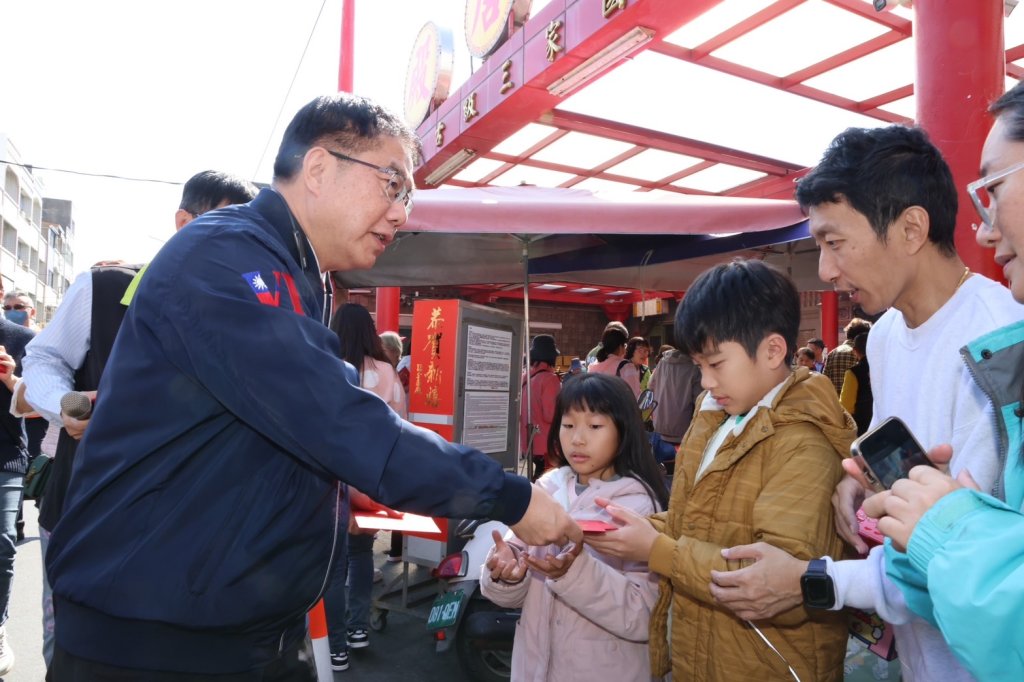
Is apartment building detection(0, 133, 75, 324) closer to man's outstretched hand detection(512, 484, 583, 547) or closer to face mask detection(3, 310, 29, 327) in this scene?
face mask detection(3, 310, 29, 327)

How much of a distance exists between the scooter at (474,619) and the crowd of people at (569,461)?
117 centimetres

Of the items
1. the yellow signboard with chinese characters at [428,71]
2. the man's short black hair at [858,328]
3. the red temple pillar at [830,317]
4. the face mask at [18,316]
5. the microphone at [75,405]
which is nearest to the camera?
the microphone at [75,405]

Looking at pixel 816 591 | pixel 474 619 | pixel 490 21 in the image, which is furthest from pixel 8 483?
pixel 490 21

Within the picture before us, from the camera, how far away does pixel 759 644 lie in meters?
1.73

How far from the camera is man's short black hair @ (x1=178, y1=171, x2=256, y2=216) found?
2525 millimetres

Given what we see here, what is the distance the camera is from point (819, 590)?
4.98 feet

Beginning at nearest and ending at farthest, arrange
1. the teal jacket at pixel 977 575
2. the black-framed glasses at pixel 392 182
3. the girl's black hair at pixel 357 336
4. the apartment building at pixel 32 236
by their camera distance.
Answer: the teal jacket at pixel 977 575, the black-framed glasses at pixel 392 182, the girl's black hair at pixel 357 336, the apartment building at pixel 32 236

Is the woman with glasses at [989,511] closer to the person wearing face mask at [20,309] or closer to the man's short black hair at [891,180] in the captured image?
the man's short black hair at [891,180]

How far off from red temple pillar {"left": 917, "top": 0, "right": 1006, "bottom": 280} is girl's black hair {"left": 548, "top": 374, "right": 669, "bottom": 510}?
2332 mm

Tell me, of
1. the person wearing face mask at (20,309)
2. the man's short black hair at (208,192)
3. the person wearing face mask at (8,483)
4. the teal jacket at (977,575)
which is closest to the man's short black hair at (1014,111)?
the teal jacket at (977,575)

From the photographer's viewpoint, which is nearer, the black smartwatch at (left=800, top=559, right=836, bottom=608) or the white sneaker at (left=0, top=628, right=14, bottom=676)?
the black smartwatch at (left=800, top=559, right=836, bottom=608)

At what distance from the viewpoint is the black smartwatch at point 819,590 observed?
1513mm

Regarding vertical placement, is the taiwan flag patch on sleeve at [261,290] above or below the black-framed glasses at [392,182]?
below

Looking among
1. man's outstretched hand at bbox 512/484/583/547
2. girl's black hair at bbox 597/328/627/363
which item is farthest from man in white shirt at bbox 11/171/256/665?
girl's black hair at bbox 597/328/627/363
